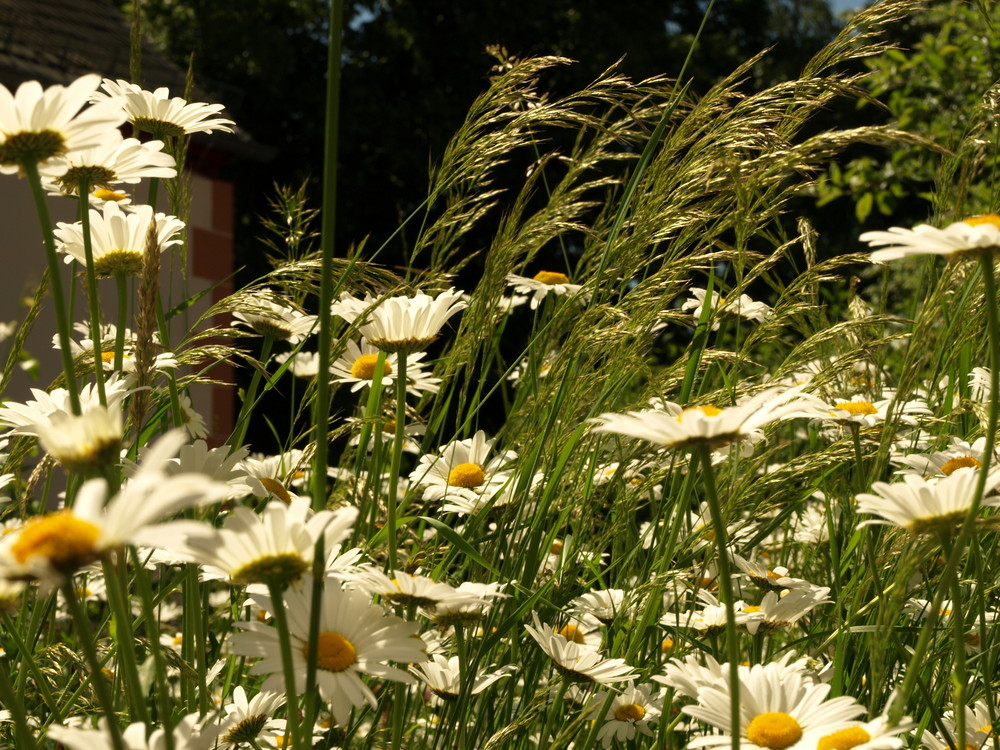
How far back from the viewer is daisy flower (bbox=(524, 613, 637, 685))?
0.97 metres

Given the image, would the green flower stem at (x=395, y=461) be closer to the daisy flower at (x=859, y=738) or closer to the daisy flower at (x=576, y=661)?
the daisy flower at (x=576, y=661)

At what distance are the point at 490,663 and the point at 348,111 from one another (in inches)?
427

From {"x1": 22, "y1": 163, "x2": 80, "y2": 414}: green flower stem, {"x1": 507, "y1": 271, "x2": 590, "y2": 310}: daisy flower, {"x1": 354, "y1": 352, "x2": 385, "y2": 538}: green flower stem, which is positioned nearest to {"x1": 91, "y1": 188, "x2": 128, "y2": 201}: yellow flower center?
{"x1": 354, "y1": 352, "x2": 385, "y2": 538}: green flower stem

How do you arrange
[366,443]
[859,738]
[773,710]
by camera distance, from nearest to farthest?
[859,738] < [773,710] < [366,443]

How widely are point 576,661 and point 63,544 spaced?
622 mm

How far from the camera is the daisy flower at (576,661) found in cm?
97

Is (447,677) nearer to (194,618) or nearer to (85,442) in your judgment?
(194,618)

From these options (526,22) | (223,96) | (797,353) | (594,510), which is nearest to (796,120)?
(797,353)

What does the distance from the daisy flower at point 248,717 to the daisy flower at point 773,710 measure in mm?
365

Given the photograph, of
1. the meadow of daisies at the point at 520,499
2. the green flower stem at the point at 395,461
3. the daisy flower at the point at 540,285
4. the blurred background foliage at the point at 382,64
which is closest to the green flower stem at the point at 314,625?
the meadow of daisies at the point at 520,499

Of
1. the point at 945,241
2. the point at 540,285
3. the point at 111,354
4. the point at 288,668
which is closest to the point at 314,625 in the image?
the point at 288,668

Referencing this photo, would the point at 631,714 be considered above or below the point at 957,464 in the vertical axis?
below

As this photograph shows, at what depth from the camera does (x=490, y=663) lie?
1.09 metres

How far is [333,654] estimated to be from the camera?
72 centimetres
